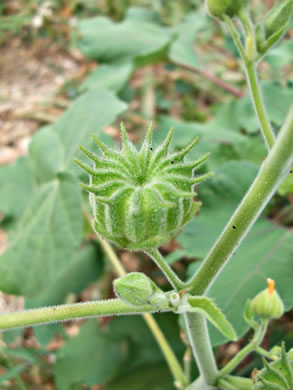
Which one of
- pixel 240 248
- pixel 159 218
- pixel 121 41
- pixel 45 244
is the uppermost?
pixel 159 218

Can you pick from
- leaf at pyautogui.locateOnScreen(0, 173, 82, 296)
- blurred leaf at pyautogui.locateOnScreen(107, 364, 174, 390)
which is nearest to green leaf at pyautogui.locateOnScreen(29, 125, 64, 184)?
leaf at pyautogui.locateOnScreen(0, 173, 82, 296)

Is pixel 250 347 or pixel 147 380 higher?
pixel 250 347

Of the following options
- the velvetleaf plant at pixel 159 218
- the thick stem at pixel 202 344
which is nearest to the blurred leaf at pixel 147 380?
the thick stem at pixel 202 344

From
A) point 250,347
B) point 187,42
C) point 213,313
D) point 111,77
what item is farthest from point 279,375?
point 187,42

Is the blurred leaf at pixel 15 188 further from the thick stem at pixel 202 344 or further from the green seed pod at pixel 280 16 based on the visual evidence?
the green seed pod at pixel 280 16

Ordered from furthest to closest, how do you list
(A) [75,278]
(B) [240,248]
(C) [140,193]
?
(A) [75,278]
(B) [240,248]
(C) [140,193]

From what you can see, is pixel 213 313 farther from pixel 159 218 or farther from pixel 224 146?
pixel 224 146
